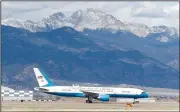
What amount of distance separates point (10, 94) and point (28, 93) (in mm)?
4458

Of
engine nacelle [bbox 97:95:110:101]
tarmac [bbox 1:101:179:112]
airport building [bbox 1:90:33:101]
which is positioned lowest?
tarmac [bbox 1:101:179:112]

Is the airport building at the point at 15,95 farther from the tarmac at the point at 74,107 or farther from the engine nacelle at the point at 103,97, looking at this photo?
the tarmac at the point at 74,107

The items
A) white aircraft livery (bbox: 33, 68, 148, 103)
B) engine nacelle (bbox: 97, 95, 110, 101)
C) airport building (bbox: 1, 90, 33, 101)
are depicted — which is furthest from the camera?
airport building (bbox: 1, 90, 33, 101)

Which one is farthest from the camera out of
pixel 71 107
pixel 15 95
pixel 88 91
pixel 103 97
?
pixel 15 95

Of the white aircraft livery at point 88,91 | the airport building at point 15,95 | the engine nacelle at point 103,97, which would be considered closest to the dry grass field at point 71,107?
the engine nacelle at point 103,97

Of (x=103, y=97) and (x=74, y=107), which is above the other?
(x=103, y=97)

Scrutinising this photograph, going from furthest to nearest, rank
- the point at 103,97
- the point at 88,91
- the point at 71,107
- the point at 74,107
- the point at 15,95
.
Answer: the point at 15,95 < the point at 88,91 < the point at 103,97 < the point at 74,107 < the point at 71,107

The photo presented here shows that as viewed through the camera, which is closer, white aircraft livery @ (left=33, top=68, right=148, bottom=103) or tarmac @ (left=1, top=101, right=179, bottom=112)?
tarmac @ (left=1, top=101, right=179, bottom=112)

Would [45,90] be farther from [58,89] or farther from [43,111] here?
[43,111]

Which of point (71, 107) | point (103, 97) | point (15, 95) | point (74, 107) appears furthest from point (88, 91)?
point (71, 107)

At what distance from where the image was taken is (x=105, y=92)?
12862cm

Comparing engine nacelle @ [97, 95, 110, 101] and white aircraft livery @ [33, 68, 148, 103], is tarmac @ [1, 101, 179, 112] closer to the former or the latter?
engine nacelle @ [97, 95, 110, 101]

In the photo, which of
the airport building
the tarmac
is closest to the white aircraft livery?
the airport building

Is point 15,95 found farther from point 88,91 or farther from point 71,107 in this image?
Result: point 71,107
